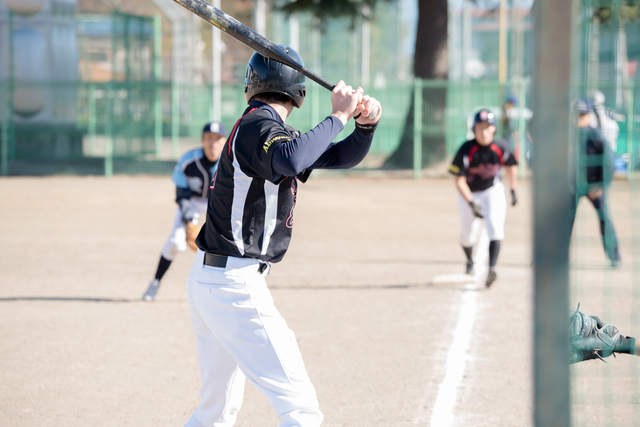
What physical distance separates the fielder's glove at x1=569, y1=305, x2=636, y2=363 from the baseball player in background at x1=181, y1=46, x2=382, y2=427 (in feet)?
4.42

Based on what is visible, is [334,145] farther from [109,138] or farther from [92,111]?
[92,111]

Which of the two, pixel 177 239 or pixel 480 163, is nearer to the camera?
pixel 177 239

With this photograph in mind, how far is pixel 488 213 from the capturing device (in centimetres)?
865

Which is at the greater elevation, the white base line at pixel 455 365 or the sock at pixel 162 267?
the sock at pixel 162 267

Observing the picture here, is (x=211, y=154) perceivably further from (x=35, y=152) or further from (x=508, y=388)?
(x=35, y=152)

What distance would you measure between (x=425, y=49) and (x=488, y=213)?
14.4 meters

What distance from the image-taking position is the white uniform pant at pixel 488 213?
8516 mm

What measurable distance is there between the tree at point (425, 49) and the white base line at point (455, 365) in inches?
512

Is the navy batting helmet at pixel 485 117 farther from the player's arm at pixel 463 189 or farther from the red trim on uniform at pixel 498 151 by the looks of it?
the player's arm at pixel 463 189

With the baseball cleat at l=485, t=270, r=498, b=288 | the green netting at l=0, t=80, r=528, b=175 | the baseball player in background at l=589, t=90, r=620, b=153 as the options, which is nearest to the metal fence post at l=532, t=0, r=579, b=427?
the baseball player in background at l=589, t=90, r=620, b=153

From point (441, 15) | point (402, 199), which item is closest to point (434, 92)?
point (441, 15)

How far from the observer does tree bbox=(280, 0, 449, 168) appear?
2130 cm

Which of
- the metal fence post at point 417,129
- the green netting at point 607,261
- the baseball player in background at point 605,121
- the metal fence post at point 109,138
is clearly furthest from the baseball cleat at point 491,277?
the metal fence post at point 109,138

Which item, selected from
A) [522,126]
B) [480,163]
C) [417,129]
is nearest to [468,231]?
[480,163]
